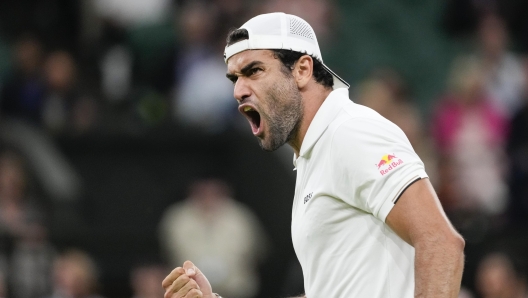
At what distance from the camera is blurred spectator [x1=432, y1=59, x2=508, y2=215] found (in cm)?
895

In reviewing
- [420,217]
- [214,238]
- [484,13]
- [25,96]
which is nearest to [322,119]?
[420,217]

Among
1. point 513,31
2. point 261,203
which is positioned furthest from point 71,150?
point 513,31

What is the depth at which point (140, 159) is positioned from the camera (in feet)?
34.1

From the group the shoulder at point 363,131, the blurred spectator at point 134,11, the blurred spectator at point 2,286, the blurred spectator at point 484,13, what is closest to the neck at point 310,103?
the shoulder at point 363,131

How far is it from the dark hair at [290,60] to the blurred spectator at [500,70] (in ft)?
21.1

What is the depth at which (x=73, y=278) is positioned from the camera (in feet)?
29.0

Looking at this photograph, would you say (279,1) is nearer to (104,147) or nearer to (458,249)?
(104,147)

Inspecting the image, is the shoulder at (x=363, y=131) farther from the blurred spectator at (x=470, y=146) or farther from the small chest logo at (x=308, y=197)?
the blurred spectator at (x=470, y=146)

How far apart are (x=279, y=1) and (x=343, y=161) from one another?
8003 mm

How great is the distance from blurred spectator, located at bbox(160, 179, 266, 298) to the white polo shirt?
5.79 meters

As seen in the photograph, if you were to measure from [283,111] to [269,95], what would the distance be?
8 centimetres

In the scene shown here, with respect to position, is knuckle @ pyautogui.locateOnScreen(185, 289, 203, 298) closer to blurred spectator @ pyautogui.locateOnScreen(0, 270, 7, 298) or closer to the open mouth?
the open mouth

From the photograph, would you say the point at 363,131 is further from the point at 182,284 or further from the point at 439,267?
the point at 182,284

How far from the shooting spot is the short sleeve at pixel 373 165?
3.25m
